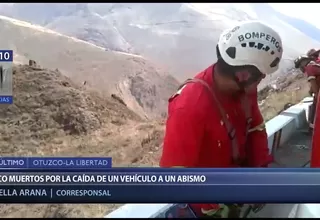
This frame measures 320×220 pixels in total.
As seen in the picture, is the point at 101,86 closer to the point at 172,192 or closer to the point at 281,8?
the point at 172,192

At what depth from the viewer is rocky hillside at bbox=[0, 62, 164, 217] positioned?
9.42 feet

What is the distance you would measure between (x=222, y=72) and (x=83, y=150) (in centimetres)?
80

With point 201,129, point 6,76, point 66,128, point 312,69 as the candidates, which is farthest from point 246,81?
point 6,76

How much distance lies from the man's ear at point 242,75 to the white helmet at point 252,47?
4 cm

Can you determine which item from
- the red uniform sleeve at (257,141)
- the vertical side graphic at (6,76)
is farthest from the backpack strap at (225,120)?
the vertical side graphic at (6,76)

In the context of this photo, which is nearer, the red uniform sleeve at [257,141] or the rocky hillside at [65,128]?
the red uniform sleeve at [257,141]

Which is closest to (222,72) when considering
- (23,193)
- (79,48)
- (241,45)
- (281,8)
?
(241,45)

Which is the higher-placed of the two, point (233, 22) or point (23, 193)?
point (233, 22)

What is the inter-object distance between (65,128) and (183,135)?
0.80 metres

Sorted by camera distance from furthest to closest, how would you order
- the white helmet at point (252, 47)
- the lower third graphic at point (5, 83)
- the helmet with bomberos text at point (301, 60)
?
the helmet with bomberos text at point (301, 60), the lower third graphic at point (5, 83), the white helmet at point (252, 47)

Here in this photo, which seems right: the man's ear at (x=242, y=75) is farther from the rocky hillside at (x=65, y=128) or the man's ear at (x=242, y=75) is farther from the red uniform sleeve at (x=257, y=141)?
the rocky hillside at (x=65, y=128)

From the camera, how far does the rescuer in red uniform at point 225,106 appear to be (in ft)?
7.93

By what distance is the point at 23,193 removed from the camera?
2844 millimetres

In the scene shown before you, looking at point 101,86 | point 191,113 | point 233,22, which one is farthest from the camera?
point 101,86
